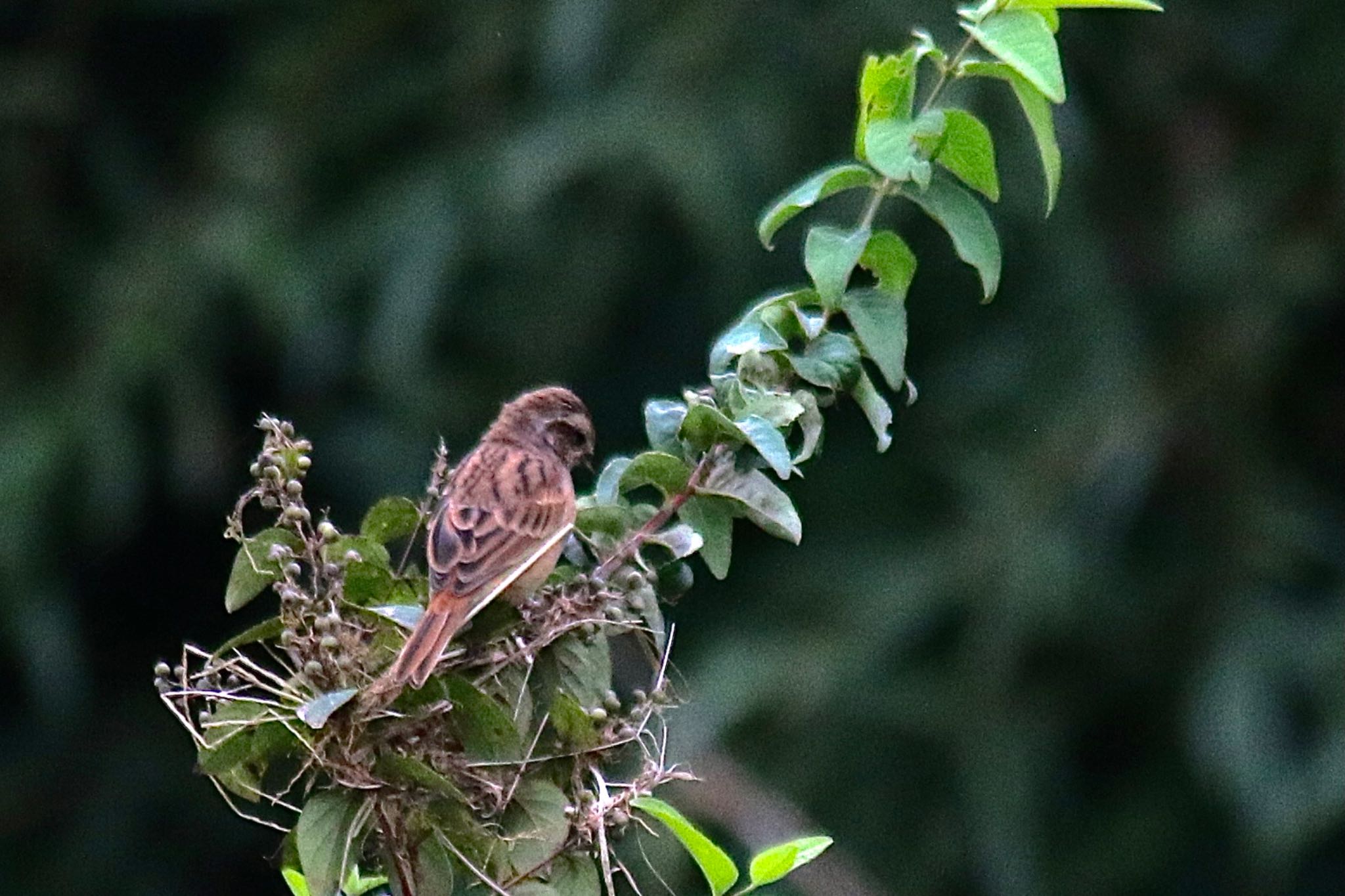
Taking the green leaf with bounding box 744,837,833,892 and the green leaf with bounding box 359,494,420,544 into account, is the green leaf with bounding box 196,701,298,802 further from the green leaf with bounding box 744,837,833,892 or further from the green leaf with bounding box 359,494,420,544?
the green leaf with bounding box 744,837,833,892

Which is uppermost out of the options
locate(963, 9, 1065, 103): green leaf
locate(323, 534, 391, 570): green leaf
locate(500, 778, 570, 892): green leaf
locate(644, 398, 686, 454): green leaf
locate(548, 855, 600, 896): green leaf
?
locate(963, 9, 1065, 103): green leaf

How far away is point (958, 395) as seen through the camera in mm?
8219

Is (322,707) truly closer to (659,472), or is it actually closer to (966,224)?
(659,472)

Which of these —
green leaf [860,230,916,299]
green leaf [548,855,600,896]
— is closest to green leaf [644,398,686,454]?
green leaf [860,230,916,299]

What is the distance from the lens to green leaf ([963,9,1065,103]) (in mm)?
2234

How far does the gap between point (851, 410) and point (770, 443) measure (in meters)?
5.49

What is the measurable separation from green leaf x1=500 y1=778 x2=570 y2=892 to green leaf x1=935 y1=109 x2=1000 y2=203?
780 millimetres

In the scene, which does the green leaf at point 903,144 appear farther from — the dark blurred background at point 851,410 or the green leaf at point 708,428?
the dark blurred background at point 851,410

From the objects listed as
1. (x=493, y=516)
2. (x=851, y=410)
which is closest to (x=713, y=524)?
(x=493, y=516)

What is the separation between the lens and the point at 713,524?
2254 millimetres

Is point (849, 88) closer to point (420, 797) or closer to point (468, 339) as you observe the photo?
point (468, 339)

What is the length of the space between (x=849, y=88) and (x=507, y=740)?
6.46 metres

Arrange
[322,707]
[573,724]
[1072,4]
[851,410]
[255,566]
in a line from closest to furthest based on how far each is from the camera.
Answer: [322,707], [573,724], [255,566], [1072,4], [851,410]

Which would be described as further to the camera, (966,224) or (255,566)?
(966,224)
